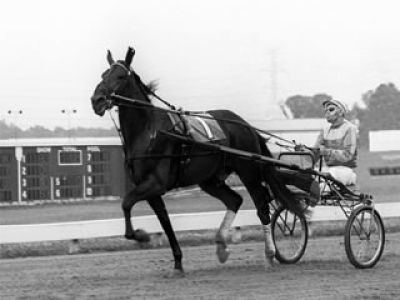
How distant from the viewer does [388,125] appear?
98.9ft

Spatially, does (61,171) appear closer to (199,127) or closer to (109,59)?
(199,127)

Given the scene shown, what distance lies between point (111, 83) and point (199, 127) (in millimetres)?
1117

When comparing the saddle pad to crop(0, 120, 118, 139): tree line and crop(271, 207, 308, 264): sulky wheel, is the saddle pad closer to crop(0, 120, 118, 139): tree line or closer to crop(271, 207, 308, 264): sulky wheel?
crop(271, 207, 308, 264): sulky wheel

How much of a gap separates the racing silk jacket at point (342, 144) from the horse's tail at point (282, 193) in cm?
54

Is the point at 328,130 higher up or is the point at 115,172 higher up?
the point at 328,130

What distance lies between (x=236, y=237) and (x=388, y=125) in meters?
18.9

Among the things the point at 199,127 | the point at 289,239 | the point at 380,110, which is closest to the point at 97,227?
the point at 289,239

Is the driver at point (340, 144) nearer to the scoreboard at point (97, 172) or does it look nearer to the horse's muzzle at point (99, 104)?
the horse's muzzle at point (99, 104)

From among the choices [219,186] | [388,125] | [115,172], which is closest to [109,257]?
[219,186]

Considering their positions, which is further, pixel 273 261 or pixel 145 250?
pixel 145 250

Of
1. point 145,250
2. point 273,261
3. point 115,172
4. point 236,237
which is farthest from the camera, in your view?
point 115,172

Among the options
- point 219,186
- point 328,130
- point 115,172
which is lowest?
point 115,172

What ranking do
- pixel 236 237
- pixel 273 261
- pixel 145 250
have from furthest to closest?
pixel 236 237, pixel 145 250, pixel 273 261

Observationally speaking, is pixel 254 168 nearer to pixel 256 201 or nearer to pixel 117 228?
pixel 256 201
